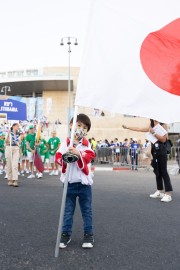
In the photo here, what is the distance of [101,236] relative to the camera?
4.34 metres

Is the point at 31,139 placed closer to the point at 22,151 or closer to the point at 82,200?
the point at 22,151

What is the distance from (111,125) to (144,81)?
36.0m

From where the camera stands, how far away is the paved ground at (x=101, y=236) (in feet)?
11.0

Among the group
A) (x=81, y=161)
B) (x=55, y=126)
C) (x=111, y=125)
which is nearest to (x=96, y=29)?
(x=81, y=161)

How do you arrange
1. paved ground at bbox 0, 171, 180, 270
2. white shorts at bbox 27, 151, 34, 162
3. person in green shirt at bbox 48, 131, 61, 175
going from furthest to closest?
person in green shirt at bbox 48, 131, 61, 175, white shorts at bbox 27, 151, 34, 162, paved ground at bbox 0, 171, 180, 270

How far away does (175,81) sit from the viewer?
3617 mm

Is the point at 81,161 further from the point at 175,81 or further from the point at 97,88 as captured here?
the point at 175,81

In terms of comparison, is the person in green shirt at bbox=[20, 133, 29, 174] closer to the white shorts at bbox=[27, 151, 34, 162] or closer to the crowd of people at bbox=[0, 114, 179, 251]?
the crowd of people at bbox=[0, 114, 179, 251]

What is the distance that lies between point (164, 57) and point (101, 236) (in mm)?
2316

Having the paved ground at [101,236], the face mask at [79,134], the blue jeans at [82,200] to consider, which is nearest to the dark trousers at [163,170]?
the paved ground at [101,236]

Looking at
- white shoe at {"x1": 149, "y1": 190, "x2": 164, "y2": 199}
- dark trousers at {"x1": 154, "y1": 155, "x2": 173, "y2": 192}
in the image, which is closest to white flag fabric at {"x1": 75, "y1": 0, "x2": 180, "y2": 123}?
dark trousers at {"x1": 154, "y1": 155, "x2": 173, "y2": 192}

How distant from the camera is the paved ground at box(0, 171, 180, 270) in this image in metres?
3.35

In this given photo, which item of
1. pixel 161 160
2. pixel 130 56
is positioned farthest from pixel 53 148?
pixel 130 56

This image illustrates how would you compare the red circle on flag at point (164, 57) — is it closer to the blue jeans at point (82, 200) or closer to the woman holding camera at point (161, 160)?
the blue jeans at point (82, 200)
